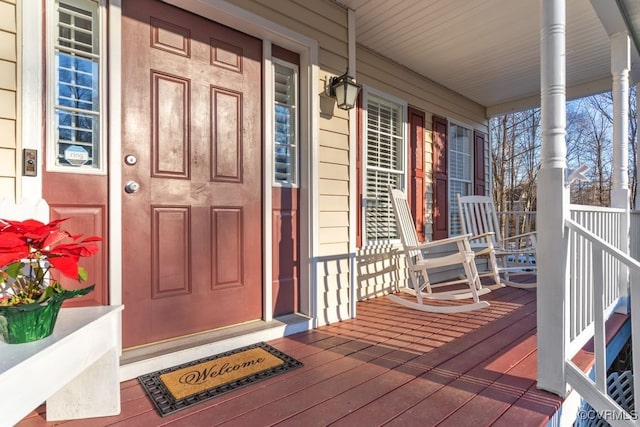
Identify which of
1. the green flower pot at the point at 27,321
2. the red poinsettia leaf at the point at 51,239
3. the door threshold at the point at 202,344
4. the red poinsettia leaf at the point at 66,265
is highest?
the red poinsettia leaf at the point at 51,239

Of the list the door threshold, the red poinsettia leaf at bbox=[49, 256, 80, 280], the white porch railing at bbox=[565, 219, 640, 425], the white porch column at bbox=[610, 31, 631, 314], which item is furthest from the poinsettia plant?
the white porch column at bbox=[610, 31, 631, 314]

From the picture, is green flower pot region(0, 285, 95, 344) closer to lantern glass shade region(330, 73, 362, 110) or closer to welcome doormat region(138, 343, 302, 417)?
welcome doormat region(138, 343, 302, 417)

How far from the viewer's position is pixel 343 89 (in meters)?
2.58

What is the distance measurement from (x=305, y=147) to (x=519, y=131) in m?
9.62

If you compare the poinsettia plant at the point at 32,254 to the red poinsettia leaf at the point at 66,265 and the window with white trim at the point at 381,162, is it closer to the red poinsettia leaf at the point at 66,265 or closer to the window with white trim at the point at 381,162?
the red poinsettia leaf at the point at 66,265

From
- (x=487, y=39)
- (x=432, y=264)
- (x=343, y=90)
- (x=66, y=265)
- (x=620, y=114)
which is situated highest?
(x=487, y=39)

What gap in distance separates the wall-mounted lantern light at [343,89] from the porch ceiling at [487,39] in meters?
0.65

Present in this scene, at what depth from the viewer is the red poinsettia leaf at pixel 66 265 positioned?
3.41ft

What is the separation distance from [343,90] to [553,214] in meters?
1.66

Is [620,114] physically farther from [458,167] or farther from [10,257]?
[10,257]

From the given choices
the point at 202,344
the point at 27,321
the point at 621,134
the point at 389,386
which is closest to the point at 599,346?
the point at 389,386

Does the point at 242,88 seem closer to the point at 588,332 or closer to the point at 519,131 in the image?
the point at 588,332

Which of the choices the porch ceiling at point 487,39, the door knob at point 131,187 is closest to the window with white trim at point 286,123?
the porch ceiling at point 487,39

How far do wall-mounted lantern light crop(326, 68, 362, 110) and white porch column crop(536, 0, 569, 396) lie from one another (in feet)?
4.24
